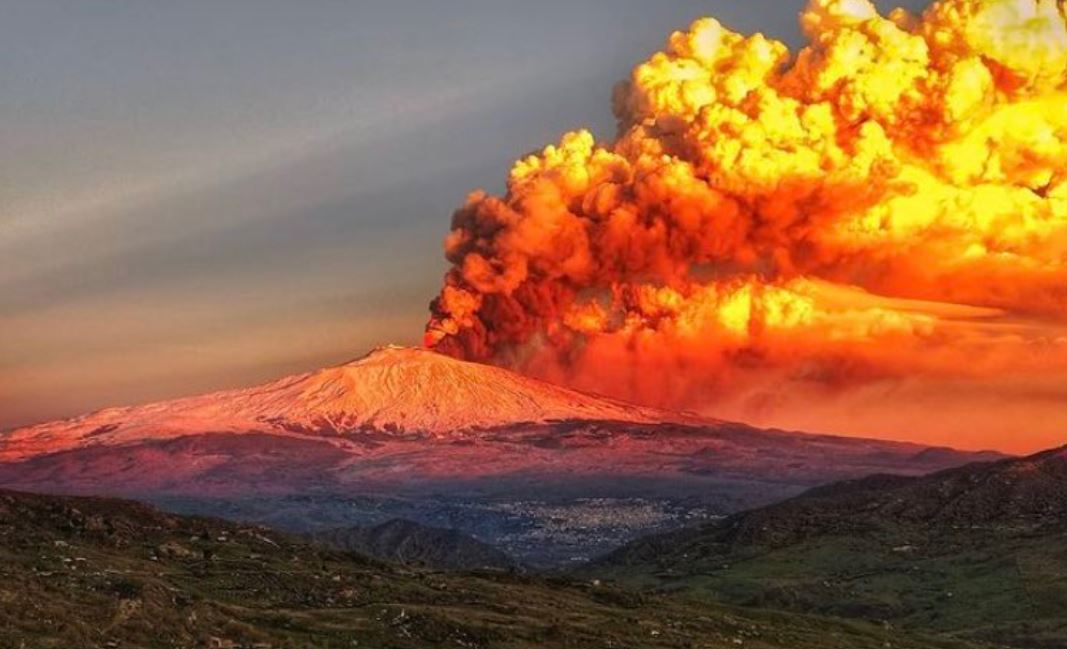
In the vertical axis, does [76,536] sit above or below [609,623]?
above

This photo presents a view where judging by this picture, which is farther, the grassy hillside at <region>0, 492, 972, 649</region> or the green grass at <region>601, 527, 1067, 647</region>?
the green grass at <region>601, 527, 1067, 647</region>

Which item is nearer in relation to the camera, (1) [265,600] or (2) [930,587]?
(1) [265,600]

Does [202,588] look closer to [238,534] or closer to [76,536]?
[76,536]

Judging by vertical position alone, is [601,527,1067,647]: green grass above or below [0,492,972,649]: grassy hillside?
below

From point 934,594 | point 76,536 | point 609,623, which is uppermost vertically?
point 76,536

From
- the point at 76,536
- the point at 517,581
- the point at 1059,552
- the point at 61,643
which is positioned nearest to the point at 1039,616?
the point at 1059,552

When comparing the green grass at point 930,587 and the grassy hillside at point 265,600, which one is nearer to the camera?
the grassy hillside at point 265,600

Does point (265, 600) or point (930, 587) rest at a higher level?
point (265, 600)

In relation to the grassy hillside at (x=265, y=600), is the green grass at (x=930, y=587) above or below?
below
